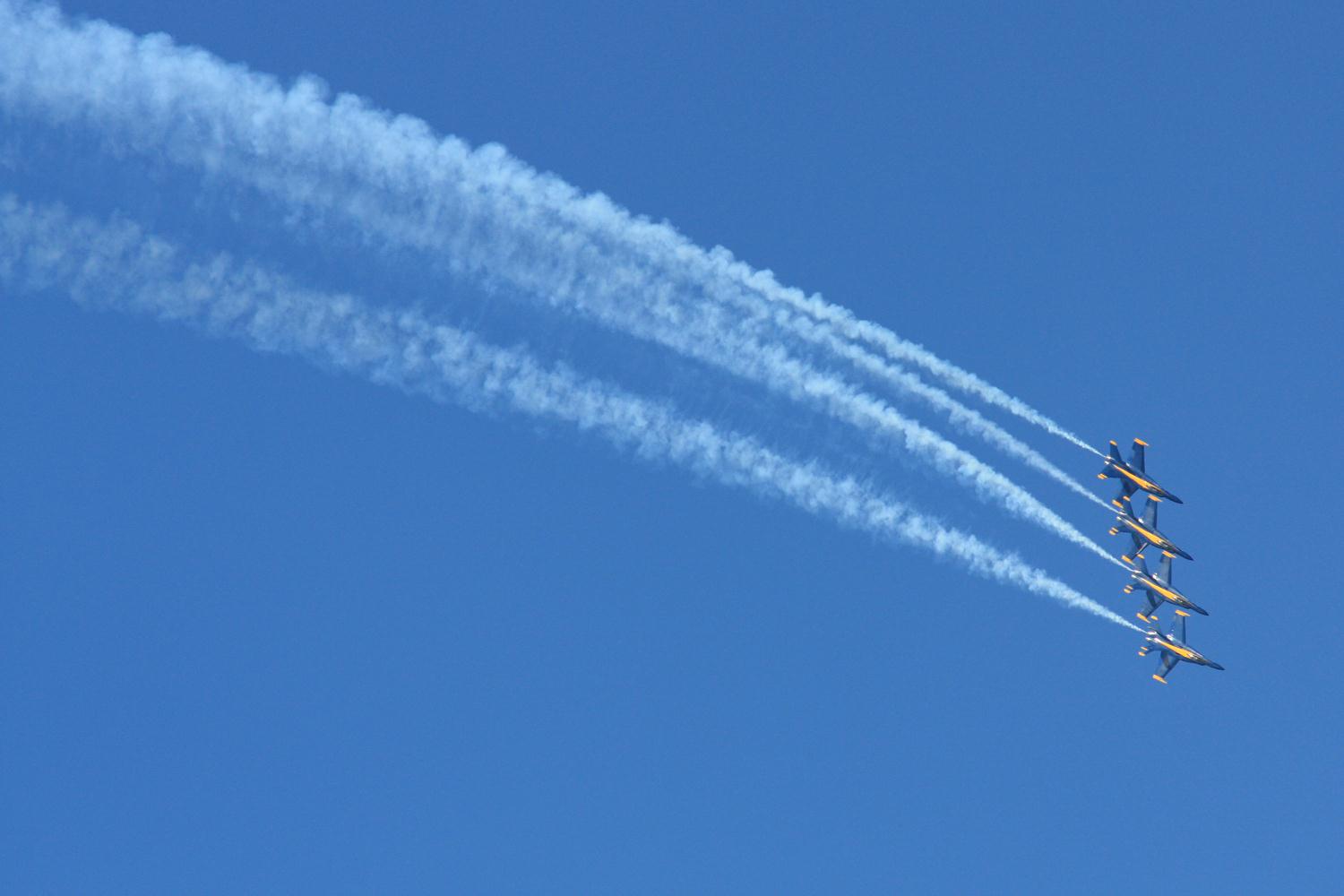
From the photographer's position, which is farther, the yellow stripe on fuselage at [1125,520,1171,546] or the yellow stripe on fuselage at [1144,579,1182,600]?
the yellow stripe on fuselage at [1144,579,1182,600]

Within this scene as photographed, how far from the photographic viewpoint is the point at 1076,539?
2053 inches

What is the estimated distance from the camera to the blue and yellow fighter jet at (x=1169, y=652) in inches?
2399

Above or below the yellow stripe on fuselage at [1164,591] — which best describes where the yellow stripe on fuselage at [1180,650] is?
below

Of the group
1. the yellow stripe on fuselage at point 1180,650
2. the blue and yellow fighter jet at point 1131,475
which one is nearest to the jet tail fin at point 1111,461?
the blue and yellow fighter jet at point 1131,475

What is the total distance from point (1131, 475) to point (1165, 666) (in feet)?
23.2

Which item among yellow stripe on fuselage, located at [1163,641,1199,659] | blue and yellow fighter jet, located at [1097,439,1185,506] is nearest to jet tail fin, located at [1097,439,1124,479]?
blue and yellow fighter jet, located at [1097,439,1185,506]

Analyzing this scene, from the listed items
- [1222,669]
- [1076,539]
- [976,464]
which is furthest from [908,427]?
[1222,669]

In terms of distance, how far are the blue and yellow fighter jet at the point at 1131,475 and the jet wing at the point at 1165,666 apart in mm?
5304

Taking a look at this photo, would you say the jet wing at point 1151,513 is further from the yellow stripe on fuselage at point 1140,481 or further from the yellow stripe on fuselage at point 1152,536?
the yellow stripe on fuselage at point 1140,481

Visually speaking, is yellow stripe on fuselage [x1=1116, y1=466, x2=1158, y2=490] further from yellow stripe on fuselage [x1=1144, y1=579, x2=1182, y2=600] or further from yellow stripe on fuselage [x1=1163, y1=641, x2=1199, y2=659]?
yellow stripe on fuselage [x1=1163, y1=641, x2=1199, y2=659]

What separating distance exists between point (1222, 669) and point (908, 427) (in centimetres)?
1983

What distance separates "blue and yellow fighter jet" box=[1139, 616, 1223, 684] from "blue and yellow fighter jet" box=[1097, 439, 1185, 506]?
14.9ft

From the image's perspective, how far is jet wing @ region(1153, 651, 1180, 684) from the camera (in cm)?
6147

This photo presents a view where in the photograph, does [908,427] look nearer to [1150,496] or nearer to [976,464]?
[976,464]
